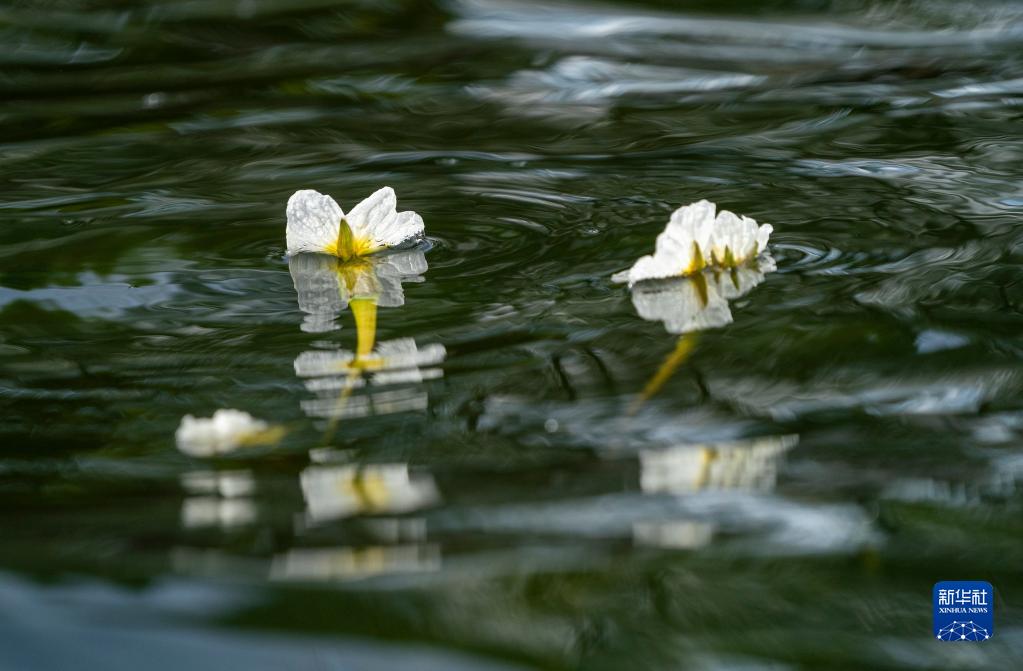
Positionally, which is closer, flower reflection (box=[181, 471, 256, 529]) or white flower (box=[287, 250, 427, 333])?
flower reflection (box=[181, 471, 256, 529])

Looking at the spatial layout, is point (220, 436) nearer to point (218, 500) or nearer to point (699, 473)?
point (218, 500)

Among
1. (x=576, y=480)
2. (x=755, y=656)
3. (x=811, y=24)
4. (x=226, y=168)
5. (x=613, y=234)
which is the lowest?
(x=755, y=656)

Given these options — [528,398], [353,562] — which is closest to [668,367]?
[528,398]

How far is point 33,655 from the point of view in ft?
3.30

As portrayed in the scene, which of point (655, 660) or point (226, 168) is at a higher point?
point (226, 168)

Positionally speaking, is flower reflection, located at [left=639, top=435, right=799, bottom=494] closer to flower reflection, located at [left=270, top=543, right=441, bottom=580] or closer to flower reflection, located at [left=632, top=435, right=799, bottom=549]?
flower reflection, located at [left=632, top=435, right=799, bottom=549]

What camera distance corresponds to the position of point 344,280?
2018 mm

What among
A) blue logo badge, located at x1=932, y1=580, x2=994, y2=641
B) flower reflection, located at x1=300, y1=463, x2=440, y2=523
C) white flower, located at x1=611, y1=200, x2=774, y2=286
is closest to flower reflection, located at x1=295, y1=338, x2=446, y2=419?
flower reflection, located at x1=300, y1=463, x2=440, y2=523

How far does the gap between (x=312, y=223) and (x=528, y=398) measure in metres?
0.75

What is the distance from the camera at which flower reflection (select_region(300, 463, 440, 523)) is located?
120cm

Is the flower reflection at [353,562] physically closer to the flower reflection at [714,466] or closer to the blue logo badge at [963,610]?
the flower reflection at [714,466]

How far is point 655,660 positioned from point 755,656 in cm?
8

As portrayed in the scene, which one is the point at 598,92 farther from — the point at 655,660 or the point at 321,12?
the point at 655,660

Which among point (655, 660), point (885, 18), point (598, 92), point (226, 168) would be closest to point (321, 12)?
point (598, 92)
